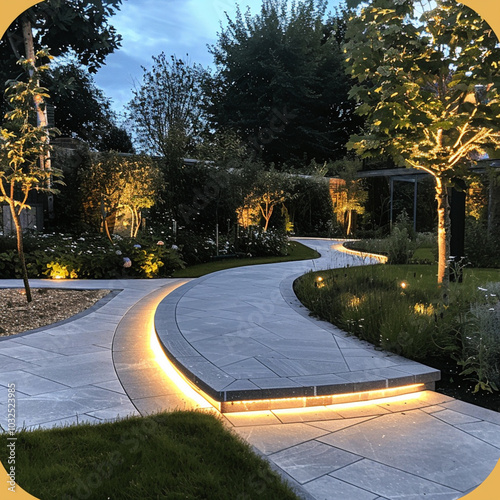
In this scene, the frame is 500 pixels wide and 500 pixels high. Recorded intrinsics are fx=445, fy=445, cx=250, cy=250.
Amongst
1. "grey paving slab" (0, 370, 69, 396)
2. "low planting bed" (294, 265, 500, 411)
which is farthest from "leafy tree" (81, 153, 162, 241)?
"grey paving slab" (0, 370, 69, 396)

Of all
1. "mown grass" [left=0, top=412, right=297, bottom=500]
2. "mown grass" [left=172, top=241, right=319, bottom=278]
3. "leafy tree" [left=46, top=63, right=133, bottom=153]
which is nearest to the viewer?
"mown grass" [left=0, top=412, right=297, bottom=500]

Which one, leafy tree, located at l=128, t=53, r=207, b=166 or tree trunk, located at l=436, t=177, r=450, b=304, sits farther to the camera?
leafy tree, located at l=128, t=53, r=207, b=166

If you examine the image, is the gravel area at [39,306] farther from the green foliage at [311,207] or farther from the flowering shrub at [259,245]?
the green foliage at [311,207]

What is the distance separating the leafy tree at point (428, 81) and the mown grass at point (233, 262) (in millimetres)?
5857

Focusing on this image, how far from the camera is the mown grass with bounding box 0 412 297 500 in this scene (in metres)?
2.23

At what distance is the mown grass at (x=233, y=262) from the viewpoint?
10.3 metres

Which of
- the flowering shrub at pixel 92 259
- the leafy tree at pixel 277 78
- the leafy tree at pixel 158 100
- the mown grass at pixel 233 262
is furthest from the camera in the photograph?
the leafy tree at pixel 277 78

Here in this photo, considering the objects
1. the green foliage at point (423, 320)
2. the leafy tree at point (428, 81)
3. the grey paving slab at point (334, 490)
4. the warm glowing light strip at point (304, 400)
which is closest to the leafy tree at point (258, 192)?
the green foliage at point (423, 320)

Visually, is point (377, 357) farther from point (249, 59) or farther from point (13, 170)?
point (249, 59)

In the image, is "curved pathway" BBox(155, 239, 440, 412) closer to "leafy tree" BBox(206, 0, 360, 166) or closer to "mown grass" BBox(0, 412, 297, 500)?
"mown grass" BBox(0, 412, 297, 500)

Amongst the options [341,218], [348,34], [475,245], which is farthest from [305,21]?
[348,34]

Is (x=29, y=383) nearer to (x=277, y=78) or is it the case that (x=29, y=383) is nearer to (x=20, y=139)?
(x=20, y=139)

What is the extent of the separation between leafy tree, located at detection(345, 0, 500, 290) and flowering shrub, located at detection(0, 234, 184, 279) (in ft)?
19.2

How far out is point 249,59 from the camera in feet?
83.9
